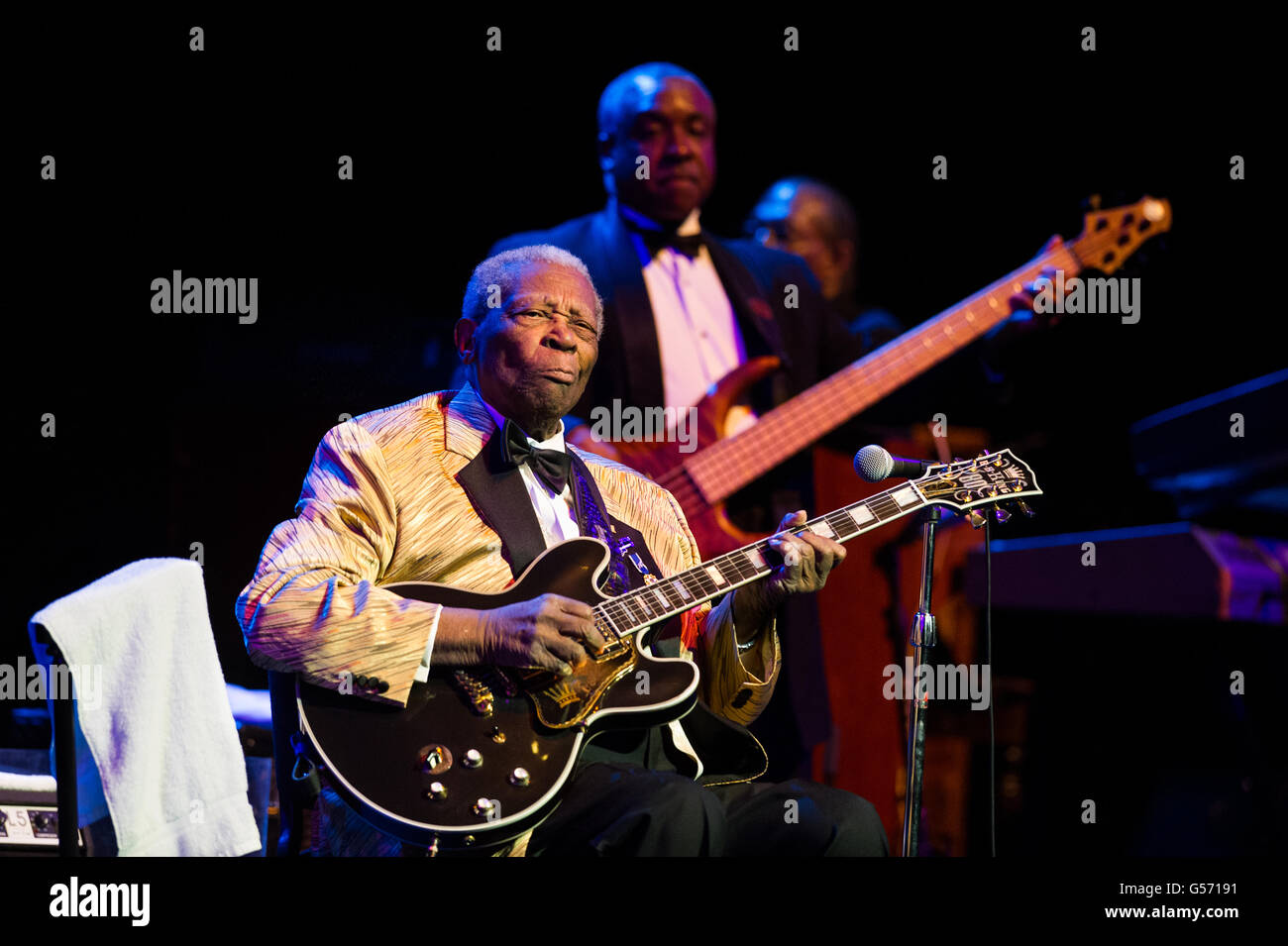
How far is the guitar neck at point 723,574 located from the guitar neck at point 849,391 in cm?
94

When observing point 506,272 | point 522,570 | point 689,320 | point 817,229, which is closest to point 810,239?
point 817,229

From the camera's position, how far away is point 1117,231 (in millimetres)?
4086

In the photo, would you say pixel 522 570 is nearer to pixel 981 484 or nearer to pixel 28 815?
pixel 981 484

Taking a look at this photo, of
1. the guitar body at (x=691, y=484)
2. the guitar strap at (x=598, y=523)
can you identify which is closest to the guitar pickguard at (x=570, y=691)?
the guitar strap at (x=598, y=523)

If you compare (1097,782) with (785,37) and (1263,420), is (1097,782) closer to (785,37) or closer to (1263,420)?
(1263,420)

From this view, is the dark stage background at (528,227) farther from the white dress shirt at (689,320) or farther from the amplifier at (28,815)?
the amplifier at (28,815)

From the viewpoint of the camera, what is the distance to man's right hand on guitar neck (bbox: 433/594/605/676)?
228 centimetres

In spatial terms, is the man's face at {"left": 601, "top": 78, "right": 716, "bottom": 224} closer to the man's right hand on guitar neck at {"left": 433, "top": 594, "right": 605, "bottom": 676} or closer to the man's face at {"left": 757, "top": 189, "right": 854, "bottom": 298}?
the man's face at {"left": 757, "top": 189, "right": 854, "bottom": 298}

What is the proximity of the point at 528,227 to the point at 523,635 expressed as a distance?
241 cm

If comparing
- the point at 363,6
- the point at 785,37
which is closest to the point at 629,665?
the point at 363,6

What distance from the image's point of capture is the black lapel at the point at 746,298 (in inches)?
154

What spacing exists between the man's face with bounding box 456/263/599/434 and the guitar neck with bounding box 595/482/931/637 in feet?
1.68

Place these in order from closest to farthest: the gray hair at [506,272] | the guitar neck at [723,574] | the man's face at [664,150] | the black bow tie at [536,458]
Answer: the guitar neck at [723,574] → the black bow tie at [536,458] → the gray hair at [506,272] → the man's face at [664,150]

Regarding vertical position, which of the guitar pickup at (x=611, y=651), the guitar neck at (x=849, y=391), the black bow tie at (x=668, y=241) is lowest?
the guitar pickup at (x=611, y=651)
